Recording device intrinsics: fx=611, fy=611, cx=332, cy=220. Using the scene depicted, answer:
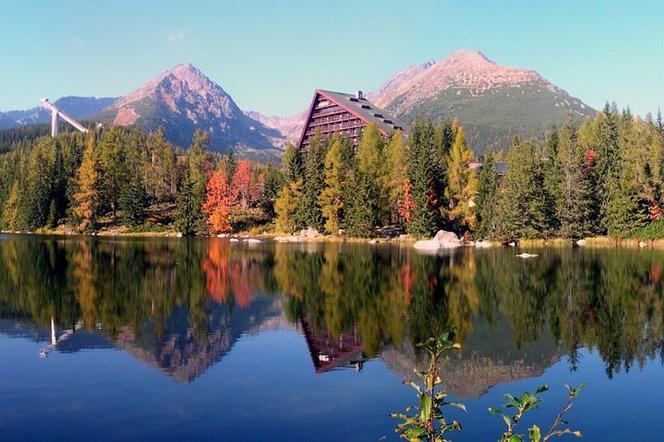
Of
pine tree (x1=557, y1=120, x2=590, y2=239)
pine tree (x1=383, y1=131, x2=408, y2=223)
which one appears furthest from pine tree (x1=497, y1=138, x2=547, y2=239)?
pine tree (x1=383, y1=131, x2=408, y2=223)

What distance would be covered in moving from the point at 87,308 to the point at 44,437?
1676cm

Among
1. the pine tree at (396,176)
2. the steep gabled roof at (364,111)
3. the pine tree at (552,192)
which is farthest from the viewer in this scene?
the steep gabled roof at (364,111)

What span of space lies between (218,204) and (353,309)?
74.6 metres

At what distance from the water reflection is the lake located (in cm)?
13

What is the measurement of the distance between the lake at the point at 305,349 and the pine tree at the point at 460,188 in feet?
124

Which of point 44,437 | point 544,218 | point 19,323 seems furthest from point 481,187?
point 44,437

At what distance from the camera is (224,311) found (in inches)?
1172

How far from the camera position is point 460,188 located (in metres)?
84.8

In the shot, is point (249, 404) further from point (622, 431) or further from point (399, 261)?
point (399, 261)

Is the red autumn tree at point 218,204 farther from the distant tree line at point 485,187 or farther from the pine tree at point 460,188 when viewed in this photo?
the pine tree at point 460,188

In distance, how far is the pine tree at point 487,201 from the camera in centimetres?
7894

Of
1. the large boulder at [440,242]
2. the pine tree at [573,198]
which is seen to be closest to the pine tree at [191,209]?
the large boulder at [440,242]

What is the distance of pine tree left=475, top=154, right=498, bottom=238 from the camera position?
259 feet

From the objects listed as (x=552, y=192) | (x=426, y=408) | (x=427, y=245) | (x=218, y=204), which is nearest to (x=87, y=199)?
(x=218, y=204)
